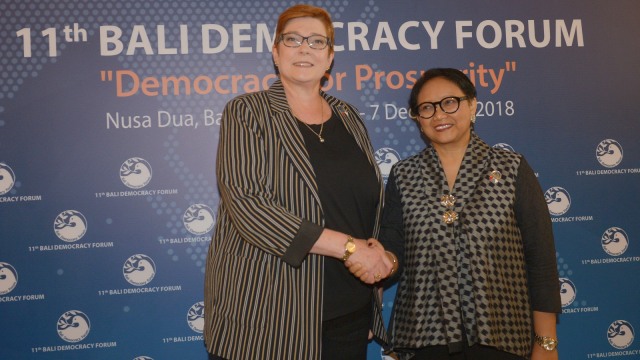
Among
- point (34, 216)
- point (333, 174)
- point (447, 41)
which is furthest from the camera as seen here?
point (447, 41)

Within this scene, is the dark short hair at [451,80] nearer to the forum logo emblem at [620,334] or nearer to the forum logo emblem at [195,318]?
the forum logo emblem at [195,318]

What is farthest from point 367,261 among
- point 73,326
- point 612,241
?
point 612,241

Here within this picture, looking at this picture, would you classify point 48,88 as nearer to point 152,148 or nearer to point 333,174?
point 152,148

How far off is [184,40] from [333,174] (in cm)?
142

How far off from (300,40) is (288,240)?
0.85 meters

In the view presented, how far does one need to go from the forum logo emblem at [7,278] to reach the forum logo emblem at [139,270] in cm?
57

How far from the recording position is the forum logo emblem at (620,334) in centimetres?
299

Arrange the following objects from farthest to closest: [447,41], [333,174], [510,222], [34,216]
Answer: [447,41] → [34,216] → [510,222] → [333,174]

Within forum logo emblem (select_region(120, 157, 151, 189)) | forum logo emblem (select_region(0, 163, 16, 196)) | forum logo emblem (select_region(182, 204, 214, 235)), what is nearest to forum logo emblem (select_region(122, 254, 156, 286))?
forum logo emblem (select_region(182, 204, 214, 235))

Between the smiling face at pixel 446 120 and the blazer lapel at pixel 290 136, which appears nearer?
the blazer lapel at pixel 290 136

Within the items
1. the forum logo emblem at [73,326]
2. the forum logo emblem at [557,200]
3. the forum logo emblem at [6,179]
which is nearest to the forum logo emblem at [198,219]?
the forum logo emblem at [73,326]

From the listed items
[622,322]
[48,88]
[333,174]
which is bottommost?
[622,322]

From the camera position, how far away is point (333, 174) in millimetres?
1884

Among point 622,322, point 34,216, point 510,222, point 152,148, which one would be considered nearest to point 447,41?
point 510,222
